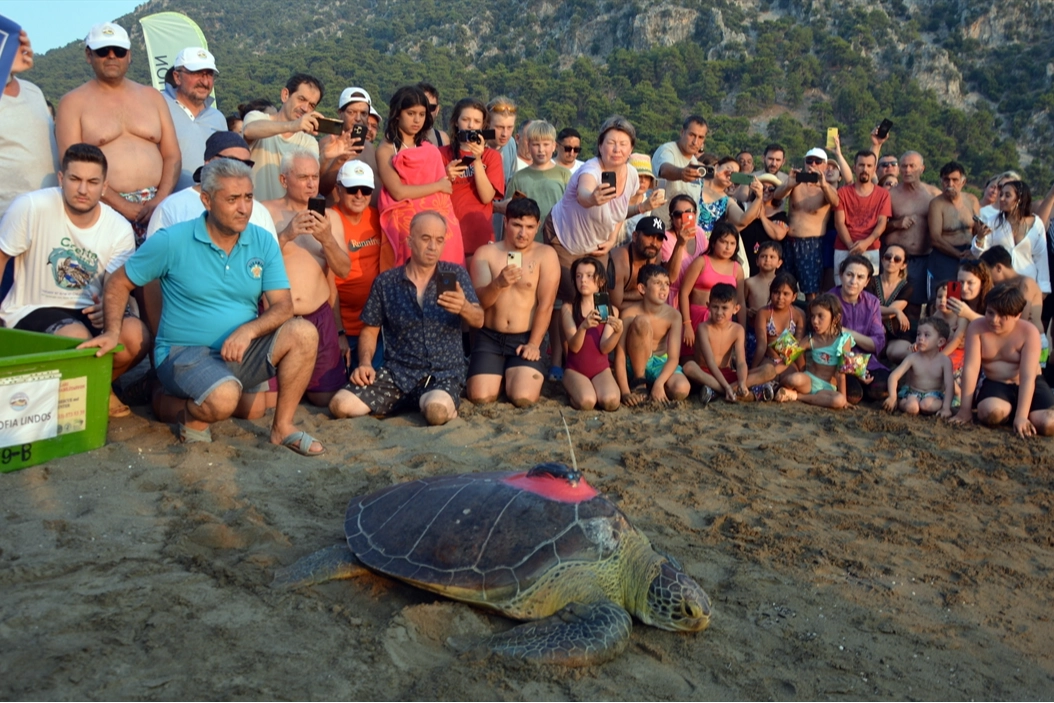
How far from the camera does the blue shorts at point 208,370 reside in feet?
12.0

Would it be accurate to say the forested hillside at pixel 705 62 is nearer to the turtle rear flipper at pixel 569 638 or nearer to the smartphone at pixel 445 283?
the smartphone at pixel 445 283

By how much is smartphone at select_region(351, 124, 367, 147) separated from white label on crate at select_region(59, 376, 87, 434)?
2.26 meters

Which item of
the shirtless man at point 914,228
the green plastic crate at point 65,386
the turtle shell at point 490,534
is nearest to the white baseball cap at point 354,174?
the green plastic crate at point 65,386

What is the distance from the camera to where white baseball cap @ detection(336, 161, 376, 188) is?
4.77m

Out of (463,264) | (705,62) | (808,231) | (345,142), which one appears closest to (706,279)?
(808,231)

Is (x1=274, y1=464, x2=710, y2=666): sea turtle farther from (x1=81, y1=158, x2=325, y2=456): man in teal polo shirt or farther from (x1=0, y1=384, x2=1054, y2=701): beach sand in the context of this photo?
(x1=81, y1=158, x2=325, y2=456): man in teal polo shirt

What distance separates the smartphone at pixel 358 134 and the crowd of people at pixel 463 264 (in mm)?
36

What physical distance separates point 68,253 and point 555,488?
2.82 metres

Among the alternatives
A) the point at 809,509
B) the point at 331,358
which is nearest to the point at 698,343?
the point at 809,509

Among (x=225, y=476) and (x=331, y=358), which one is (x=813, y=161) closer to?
(x=331, y=358)

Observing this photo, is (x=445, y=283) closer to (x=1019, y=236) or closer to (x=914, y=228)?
→ (x=914, y=228)

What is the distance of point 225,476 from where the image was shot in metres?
3.40

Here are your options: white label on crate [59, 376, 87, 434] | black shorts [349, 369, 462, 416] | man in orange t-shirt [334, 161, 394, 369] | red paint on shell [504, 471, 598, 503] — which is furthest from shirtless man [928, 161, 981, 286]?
white label on crate [59, 376, 87, 434]

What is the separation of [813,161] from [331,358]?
13.6 feet
